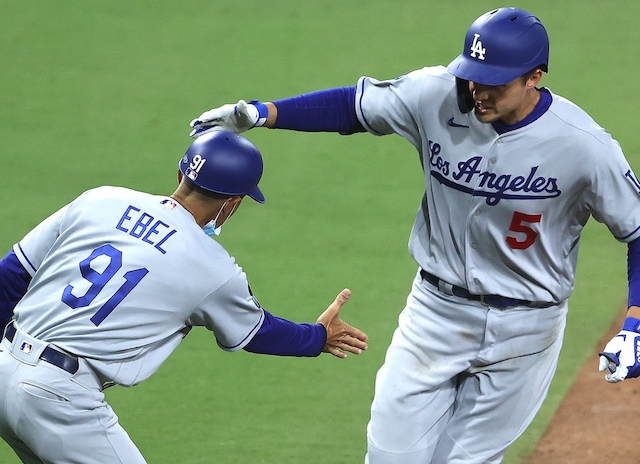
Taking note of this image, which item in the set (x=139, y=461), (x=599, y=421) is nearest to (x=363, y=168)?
(x=599, y=421)

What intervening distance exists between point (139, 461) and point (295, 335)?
29.5 inches

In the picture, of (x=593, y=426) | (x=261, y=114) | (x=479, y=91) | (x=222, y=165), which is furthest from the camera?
(x=593, y=426)

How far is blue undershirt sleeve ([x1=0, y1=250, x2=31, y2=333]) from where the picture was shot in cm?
388

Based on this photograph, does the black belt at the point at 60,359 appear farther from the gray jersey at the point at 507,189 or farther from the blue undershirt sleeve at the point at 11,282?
the gray jersey at the point at 507,189

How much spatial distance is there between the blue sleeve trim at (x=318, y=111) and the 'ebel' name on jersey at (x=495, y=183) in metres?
0.48

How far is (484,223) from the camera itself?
13.0ft

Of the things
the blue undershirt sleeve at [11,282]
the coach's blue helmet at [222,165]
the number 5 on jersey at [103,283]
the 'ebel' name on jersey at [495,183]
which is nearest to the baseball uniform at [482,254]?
the 'ebel' name on jersey at [495,183]

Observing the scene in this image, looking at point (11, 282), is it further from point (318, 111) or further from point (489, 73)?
point (489, 73)

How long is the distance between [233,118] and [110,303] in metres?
1.08

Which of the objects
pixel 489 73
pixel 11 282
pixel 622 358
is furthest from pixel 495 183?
pixel 11 282

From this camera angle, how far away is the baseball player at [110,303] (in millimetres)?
3520

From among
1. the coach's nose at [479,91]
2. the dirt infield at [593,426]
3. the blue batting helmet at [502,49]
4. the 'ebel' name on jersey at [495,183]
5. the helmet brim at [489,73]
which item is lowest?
the dirt infield at [593,426]

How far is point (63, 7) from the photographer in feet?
33.8

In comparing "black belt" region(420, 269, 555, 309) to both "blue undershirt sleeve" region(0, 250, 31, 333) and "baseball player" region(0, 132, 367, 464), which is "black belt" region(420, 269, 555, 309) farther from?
"blue undershirt sleeve" region(0, 250, 31, 333)
